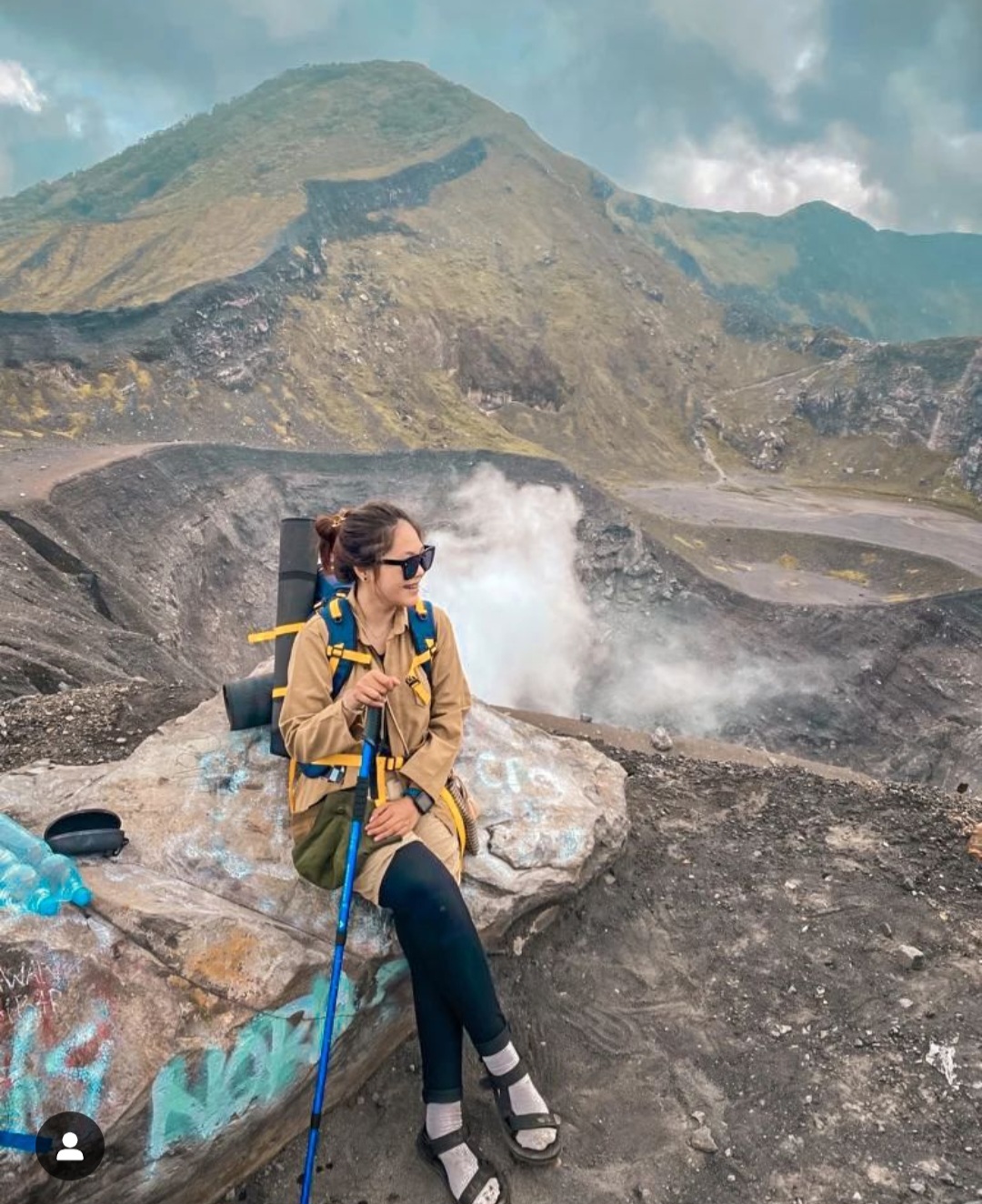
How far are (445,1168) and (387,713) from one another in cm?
236

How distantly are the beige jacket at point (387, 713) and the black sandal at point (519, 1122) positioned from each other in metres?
1.51

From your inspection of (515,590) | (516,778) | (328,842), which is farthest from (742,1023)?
(515,590)

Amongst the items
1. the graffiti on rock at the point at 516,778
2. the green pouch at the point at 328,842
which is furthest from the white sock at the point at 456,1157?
the graffiti on rock at the point at 516,778

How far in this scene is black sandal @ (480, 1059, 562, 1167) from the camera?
3863 millimetres

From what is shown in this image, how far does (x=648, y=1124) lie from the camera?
4.26 metres

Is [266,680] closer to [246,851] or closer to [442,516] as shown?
[246,851]

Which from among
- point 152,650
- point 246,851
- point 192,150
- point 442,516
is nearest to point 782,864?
point 246,851

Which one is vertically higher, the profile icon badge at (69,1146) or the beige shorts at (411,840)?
the beige shorts at (411,840)

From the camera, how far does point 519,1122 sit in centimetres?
391

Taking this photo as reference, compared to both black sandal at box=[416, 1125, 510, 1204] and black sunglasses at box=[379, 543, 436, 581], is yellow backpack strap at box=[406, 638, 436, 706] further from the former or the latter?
black sandal at box=[416, 1125, 510, 1204]

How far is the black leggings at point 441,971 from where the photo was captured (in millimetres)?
3742

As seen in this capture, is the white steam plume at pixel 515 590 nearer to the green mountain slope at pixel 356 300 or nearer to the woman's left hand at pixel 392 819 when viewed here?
the green mountain slope at pixel 356 300

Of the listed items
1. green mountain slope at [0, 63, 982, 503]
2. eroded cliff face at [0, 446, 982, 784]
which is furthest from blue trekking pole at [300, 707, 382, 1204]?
green mountain slope at [0, 63, 982, 503]

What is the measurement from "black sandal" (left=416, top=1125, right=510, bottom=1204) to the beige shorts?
1.22m
